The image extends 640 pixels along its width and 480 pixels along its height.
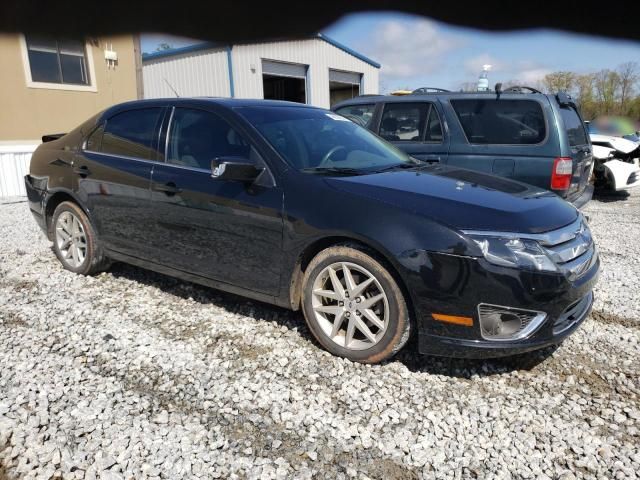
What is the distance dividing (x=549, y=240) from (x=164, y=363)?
2.32 m

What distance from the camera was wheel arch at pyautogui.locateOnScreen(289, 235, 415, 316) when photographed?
2.73 meters

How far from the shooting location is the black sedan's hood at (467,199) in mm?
2613

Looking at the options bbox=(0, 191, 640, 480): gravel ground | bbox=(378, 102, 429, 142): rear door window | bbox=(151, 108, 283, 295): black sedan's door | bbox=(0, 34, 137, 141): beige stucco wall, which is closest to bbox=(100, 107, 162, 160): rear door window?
bbox=(151, 108, 283, 295): black sedan's door

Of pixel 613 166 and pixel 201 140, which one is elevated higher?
pixel 201 140

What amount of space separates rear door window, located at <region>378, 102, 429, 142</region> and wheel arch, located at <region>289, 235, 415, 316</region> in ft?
10.9

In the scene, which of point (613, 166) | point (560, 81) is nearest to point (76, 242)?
point (560, 81)

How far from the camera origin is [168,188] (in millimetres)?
3547

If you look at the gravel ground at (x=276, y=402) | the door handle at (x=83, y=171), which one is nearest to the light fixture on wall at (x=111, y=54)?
the gravel ground at (x=276, y=402)

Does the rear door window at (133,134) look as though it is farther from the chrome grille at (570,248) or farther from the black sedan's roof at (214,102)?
the chrome grille at (570,248)

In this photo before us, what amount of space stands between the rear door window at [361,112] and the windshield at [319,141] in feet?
7.99

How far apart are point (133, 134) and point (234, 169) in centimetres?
140

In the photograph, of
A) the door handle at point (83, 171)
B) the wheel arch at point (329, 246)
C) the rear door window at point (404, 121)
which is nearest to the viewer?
the wheel arch at point (329, 246)

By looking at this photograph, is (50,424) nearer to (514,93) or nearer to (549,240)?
(549,240)

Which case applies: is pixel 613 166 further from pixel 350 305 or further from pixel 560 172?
pixel 350 305
